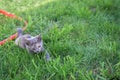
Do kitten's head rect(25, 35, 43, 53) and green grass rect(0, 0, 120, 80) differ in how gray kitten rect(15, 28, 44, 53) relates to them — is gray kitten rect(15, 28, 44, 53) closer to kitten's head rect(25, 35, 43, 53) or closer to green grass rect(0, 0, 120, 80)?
kitten's head rect(25, 35, 43, 53)

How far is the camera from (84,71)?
2.81 meters

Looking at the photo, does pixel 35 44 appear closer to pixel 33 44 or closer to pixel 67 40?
pixel 33 44

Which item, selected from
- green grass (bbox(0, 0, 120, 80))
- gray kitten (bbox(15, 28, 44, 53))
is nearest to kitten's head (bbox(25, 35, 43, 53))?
gray kitten (bbox(15, 28, 44, 53))

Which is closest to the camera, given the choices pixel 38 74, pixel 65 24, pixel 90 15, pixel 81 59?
pixel 38 74

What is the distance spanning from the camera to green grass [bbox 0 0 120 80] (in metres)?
2.76

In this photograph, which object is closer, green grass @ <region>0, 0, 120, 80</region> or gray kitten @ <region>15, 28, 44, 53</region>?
green grass @ <region>0, 0, 120, 80</region>

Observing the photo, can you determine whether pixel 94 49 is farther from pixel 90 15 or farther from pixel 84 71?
pixel 90 15

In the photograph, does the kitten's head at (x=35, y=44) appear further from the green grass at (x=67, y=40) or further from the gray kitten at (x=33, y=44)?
the green grass at (x=67, y=40)

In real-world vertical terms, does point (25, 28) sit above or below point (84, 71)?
above

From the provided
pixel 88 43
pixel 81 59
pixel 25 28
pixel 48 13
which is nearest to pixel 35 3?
pixel 48 13

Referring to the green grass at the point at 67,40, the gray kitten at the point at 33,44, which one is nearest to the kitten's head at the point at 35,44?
the gray kitten at the point at 33,44

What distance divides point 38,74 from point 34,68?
12cm

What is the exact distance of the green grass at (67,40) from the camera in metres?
2.76

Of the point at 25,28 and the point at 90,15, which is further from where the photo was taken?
the point at 90,15
